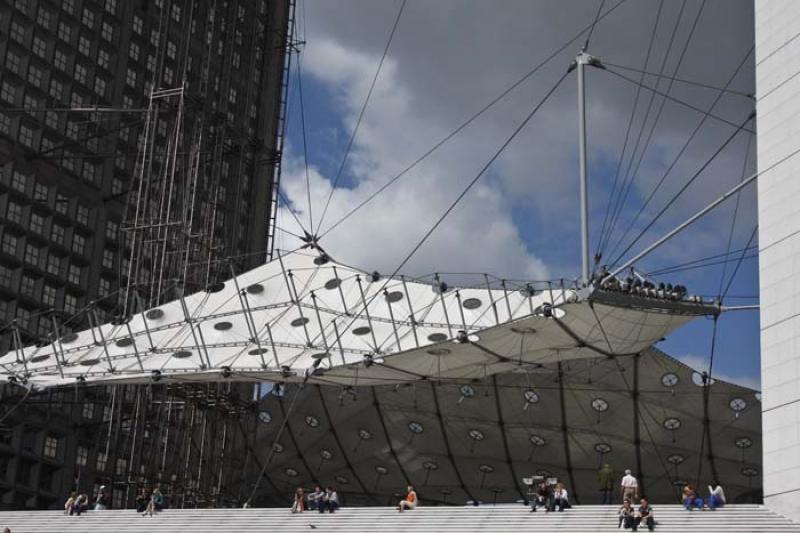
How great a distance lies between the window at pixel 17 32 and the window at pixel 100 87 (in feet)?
17.2

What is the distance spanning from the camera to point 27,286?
66938 millimetres

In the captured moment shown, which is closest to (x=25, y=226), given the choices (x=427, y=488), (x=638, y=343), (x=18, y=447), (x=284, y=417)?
(x=18, y=447)

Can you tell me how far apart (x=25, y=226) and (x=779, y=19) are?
41241 mm

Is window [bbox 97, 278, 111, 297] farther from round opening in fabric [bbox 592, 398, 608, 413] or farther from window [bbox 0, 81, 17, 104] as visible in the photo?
round opening in fabric [bbox 592, 398, 608, 413]

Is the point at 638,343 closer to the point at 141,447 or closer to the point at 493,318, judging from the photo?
the point at 493,318

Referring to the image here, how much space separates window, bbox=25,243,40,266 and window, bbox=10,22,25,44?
34.0 ft

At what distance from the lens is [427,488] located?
62.3 meters

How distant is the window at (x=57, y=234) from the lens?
69.2 metres

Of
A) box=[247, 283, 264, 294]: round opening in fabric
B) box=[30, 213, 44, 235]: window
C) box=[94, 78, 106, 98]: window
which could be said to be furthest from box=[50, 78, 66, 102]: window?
box=[247, 283, 264, 294]: round opening in fabric

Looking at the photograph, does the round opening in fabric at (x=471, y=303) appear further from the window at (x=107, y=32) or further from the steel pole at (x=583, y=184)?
the window at (x=107, y=32)

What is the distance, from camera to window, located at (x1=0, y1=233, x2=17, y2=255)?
2601 inches

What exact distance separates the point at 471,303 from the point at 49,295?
2801 centimetres

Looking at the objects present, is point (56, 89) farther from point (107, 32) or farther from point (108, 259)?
point (108, 259)

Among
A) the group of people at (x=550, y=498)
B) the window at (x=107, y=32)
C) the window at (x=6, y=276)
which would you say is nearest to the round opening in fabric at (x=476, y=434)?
the group of people at (x=550, y=498)
